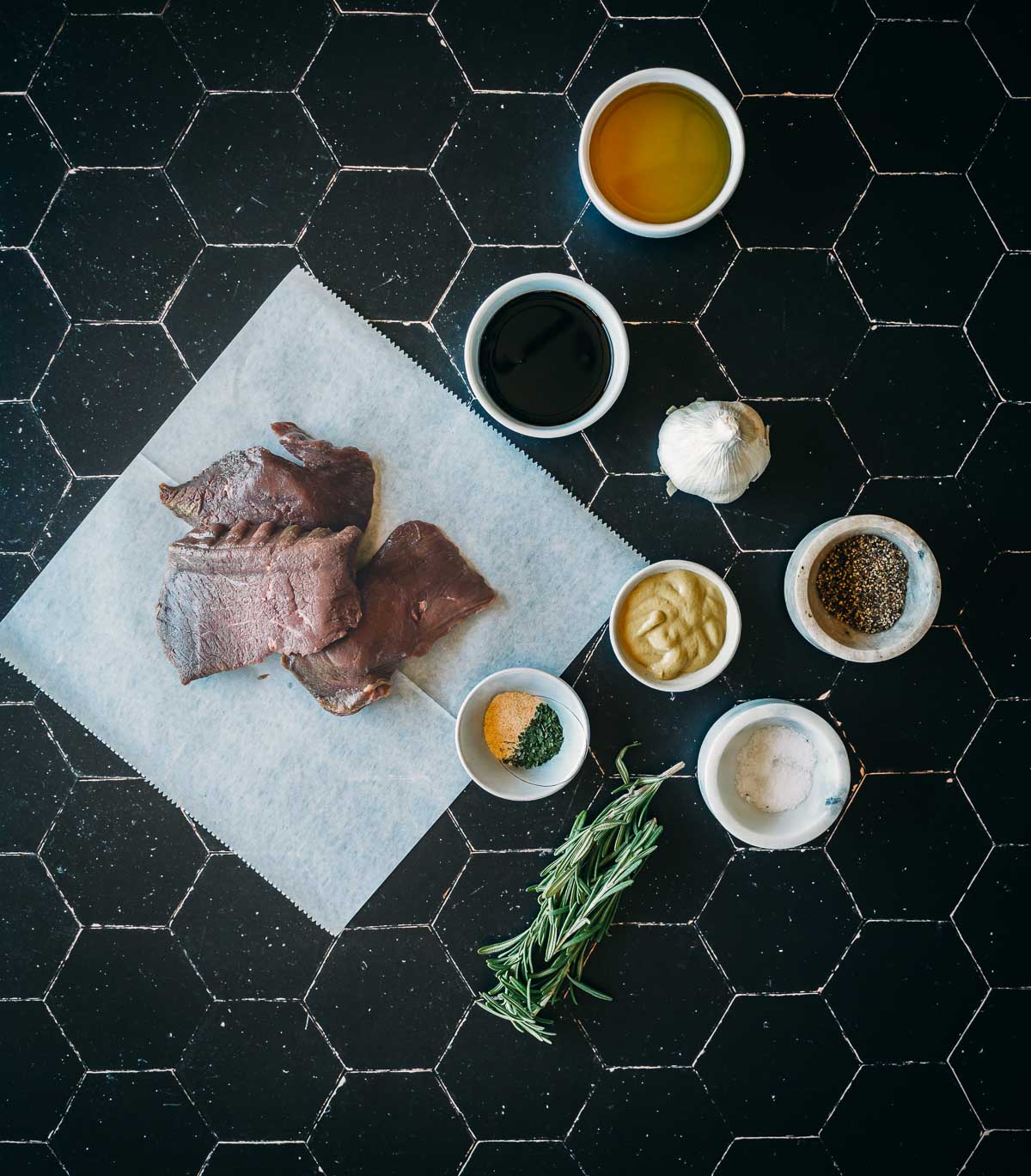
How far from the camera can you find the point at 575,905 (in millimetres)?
1255

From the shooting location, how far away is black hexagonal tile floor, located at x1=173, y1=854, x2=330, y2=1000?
1333mm

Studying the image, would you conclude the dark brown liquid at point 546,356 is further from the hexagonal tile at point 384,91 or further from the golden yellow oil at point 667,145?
the hexagonal tile at point 384,91

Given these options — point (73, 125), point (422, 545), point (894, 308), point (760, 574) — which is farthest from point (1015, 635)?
point (73, 125)

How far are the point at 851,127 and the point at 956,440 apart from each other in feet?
1.78

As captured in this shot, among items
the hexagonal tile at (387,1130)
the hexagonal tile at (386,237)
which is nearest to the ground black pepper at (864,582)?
the hexagonal tile at (386,237)

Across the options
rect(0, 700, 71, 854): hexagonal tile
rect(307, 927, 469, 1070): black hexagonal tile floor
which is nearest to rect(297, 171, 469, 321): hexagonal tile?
rect(0, 700, 71, 854): hexagonal tile

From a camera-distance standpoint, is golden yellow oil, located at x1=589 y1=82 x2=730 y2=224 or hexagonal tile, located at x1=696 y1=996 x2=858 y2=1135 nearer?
golden yellow oil, located at x1=589 y1=82 x2=730 y2=224

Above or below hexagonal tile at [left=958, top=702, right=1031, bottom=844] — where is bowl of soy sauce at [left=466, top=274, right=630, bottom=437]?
above

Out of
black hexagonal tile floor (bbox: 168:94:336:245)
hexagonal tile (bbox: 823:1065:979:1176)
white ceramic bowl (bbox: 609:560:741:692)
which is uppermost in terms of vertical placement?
black hexagonal tile floor (bbox: 168:94:336:245)

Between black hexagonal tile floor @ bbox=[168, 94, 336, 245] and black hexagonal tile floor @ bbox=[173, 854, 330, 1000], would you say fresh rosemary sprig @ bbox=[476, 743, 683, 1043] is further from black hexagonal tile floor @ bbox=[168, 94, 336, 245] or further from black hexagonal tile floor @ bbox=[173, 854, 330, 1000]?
Result: black hexagonal tile floor @ bbox=[168, 94, 336, 245]

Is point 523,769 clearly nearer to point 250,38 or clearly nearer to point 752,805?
point 752,805

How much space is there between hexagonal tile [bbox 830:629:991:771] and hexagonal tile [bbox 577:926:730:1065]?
1.46ft

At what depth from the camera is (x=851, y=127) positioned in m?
1.30

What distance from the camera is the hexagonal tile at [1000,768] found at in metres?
1.35
